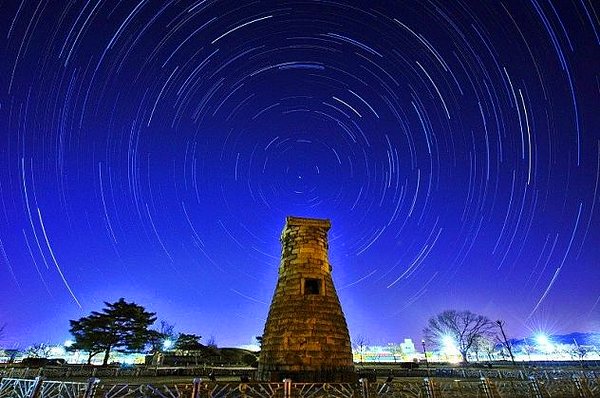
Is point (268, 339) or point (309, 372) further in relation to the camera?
point (268, 339)

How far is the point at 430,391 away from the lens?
1199 cm

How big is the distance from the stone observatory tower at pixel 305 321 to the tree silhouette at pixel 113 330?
1186 inches

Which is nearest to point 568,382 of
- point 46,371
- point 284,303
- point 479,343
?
point 284,303

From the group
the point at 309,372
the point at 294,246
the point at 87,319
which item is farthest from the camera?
the point at 87,319

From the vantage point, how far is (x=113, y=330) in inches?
1581

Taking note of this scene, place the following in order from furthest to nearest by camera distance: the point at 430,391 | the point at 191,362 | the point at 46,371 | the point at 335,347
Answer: the point at 191,362 < the point at 46,371 < the point at 335,347 < the point at 430,391

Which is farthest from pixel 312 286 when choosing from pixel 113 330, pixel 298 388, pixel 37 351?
pixel 37 351

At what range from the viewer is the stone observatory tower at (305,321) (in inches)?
698

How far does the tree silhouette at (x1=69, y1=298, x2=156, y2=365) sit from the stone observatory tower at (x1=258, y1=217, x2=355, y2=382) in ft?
98.9

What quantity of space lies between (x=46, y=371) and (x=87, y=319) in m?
10.6

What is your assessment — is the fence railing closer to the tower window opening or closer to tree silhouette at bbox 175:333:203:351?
the tower window opening

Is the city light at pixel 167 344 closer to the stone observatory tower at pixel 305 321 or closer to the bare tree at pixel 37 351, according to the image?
the bare tree at pixel 37 351

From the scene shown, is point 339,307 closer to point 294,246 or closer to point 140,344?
point 294,246

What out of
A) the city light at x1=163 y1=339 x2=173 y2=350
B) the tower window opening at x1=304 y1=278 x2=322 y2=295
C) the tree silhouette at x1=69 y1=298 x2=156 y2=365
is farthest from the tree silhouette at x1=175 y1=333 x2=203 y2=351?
the tower window opening at x1=304 y1=278 x2=322 y2=295
